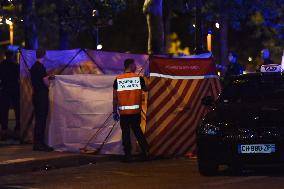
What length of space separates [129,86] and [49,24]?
28726 millimetres

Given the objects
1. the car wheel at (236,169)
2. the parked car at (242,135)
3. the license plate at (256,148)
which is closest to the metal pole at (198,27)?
the car wheel at (236,169)

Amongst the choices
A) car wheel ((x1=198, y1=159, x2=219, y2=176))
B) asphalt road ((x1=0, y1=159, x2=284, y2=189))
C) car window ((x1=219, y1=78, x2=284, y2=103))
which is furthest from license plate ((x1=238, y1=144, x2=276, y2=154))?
car window ((x1=219, y1=78, x2=284, y2=103))

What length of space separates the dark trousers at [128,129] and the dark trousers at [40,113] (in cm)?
186

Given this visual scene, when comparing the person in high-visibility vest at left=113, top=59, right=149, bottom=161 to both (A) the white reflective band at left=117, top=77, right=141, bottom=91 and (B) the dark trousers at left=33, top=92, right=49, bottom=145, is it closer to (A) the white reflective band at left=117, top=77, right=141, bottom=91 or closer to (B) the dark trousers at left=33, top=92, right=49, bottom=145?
(A) the white reflective band at left=117, top=77, right=141, bottom=91

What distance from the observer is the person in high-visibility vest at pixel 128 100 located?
1367 cm

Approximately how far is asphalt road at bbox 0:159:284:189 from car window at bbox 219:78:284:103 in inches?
43.6

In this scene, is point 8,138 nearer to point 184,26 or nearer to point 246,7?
point 246,7

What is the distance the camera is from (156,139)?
14.3 meters

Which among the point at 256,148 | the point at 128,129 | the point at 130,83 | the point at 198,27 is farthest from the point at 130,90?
the point at 198,27

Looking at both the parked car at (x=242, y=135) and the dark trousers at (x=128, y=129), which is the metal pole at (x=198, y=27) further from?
the parked car at (x=242, y=135)

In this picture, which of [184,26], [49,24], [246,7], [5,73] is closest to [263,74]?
[5,73]

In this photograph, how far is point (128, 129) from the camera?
13.8 meters

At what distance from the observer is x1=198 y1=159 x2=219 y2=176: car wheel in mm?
11531

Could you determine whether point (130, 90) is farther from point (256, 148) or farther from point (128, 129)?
point (256, 148)
